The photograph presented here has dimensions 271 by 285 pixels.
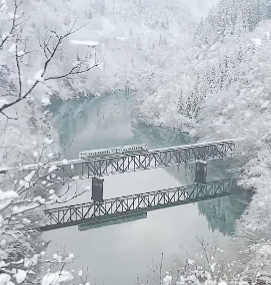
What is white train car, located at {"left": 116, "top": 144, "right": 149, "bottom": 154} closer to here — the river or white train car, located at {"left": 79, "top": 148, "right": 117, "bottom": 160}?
white train car, located at {"left": 79, "top": 148, "right": 117, "bottom": 160}

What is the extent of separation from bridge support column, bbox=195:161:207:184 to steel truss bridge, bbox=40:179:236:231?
62 cm

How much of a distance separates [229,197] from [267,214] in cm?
1116

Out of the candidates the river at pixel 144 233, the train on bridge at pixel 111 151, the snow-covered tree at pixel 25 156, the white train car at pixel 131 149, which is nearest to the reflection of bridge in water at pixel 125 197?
the train on bridge at pixel 111 151

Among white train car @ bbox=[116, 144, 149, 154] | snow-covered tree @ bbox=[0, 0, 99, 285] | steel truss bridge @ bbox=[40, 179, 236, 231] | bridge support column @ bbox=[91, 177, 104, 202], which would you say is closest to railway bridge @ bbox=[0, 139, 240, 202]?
bridge support column @ bbox=[91, 177, 104, 202]

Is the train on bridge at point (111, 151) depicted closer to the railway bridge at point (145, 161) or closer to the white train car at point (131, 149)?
the white train car at point (131, 149)

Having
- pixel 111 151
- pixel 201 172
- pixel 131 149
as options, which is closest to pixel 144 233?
pixel 111 151

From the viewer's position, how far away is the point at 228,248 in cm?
2894

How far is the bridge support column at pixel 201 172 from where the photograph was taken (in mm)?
44406

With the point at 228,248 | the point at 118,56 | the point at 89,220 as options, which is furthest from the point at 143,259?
the point at 118,56

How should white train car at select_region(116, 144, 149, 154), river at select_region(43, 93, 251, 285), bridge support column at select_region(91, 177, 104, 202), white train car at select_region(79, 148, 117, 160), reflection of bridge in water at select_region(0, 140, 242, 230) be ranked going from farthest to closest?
white train car at select_region(116, 144, 149, 154), white train car at select_region(79, 148, 117, 160), bridge support column at select_region(91, 177, 104, 202), reflection of bridge in water at select_region(0, 140, 242, 230), river at select_region(43, 93, 251, 285)

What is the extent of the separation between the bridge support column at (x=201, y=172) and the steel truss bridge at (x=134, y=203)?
62 centimetres

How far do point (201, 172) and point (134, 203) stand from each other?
8.46 meters

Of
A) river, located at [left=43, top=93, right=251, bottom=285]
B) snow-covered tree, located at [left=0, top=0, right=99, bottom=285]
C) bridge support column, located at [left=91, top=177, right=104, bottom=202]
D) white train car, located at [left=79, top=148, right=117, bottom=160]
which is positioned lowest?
river, located at [left=43, top=93, right=251, bottom=285]

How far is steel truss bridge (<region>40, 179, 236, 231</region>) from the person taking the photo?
33.8 metres
